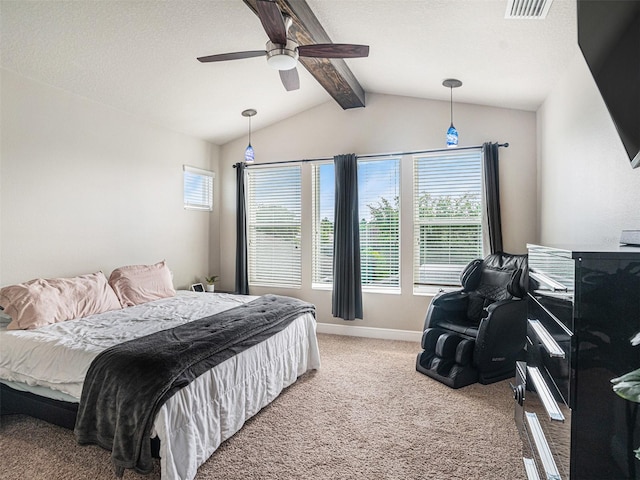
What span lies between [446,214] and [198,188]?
3.25m

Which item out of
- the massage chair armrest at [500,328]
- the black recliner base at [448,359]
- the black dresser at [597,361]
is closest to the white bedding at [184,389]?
the black recliner base at [448,359]

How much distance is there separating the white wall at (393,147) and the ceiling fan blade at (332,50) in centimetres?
210

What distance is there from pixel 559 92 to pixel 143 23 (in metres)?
3.33

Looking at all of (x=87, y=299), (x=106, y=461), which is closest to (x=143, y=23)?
(x=87, y=299)

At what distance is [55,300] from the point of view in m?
2.81

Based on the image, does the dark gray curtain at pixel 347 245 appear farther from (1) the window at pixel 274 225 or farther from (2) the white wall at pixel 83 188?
(2) the white wall at pixel 83 188

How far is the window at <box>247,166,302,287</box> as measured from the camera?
16.4ft

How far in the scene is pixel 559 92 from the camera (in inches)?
119

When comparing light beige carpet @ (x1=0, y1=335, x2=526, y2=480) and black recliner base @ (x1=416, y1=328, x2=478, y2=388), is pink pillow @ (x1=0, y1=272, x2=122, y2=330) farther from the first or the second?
black recliner base @ (x1=416, y1=328, x2=478, y2=388)

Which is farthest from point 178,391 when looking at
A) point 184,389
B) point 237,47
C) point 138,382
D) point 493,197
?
point 493,197

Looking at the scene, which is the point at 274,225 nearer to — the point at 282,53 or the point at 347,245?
the point at 347,245

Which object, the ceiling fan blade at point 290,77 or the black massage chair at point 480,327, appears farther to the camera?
the black massage chair at point 480,327

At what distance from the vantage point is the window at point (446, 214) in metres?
4.14

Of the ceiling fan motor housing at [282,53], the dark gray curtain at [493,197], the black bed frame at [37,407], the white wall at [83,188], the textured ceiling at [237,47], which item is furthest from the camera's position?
the dark gray curtain at [493,197]
